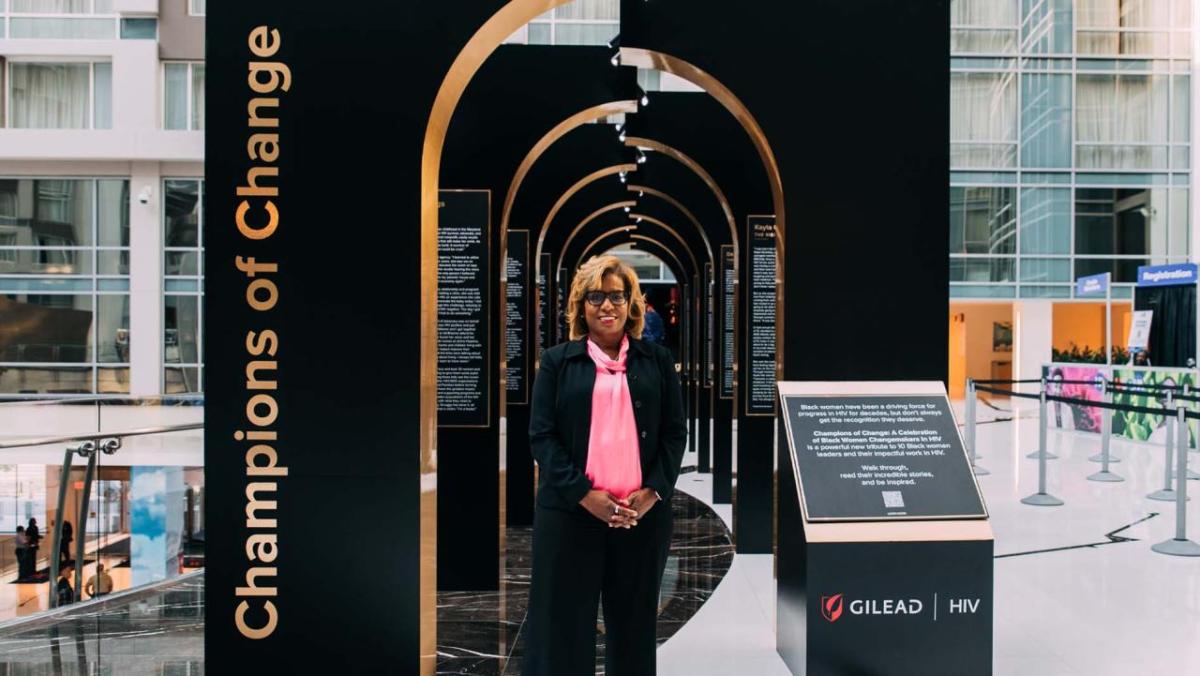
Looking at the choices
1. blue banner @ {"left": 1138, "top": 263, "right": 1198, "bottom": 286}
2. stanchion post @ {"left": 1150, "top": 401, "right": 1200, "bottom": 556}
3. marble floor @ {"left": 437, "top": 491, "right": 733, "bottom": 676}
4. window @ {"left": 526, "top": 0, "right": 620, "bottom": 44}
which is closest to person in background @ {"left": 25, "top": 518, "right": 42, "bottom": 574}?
marble floor @ {"left": 437, "top": 491, "right": 733, "bottom": 676}

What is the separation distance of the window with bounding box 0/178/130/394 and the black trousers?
19.9 meters

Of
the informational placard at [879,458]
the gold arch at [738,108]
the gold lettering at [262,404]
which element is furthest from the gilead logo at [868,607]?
the gold lettering at [262,404]

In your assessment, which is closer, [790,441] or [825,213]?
[790,441]

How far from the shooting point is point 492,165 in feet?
19.3

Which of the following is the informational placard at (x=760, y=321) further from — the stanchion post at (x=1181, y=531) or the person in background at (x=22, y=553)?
the person in background at (x=22, y=553)

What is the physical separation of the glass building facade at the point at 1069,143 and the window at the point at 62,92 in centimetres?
2007

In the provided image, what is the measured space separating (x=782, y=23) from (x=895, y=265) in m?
Result: 1.29

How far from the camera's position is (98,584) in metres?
6.81

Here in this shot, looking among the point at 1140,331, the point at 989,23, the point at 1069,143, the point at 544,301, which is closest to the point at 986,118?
the point at 1069,143

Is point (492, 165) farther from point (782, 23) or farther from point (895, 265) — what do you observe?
point (895, 265)

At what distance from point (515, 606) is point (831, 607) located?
2191 mm

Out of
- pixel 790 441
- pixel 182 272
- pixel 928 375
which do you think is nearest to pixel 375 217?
pixel 790 441

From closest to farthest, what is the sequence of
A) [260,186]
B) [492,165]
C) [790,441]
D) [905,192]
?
[260,186]
[790,441]
[905,192]
[492,165]

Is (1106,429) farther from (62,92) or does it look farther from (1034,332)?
(62,92)
